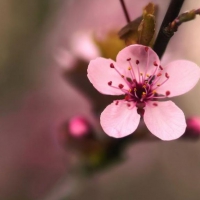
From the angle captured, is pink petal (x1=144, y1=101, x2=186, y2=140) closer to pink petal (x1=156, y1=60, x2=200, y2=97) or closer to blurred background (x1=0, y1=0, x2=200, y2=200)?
pink petal (x1=156, y1=60, x2=200, y2=97)

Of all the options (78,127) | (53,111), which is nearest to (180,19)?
(78,127)

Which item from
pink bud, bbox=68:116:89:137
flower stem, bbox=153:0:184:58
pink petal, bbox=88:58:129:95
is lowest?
pink bud, bbox=68:116:89:137

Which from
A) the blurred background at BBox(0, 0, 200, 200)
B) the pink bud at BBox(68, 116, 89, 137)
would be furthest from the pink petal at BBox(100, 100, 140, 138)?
the blurred background at BBox(0, 0, 200, 200)

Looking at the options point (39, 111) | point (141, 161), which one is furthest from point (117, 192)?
point (39, 111)

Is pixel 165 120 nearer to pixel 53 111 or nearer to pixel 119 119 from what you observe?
pixel 119 119

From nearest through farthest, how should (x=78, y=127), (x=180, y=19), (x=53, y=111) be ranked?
(x=180, y=19)
(x=78, y=127)
(x=53, y=111)

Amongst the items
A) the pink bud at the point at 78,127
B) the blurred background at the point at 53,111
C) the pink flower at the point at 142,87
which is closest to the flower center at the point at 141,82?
the pink flower at the point at 142,87
